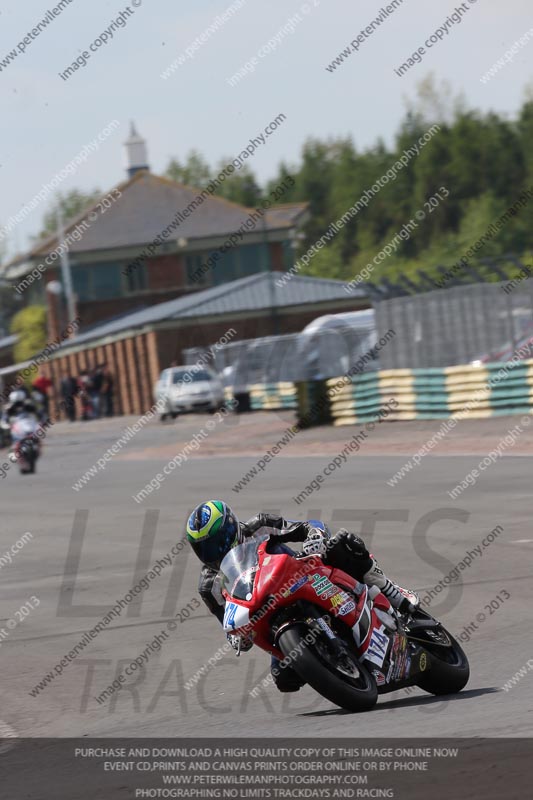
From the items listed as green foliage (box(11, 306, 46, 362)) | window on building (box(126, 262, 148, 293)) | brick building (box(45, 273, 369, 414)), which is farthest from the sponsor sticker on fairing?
green foliage (box(11, 306, 46, 362))

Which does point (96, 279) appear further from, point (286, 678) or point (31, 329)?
point (286, 678)

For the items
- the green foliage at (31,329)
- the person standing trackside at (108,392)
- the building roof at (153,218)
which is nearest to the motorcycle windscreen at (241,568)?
the person standing trackside at (108,392)

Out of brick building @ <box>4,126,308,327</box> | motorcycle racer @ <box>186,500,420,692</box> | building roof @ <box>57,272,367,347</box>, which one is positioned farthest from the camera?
brick building @ <box>4,126,308,327</box>

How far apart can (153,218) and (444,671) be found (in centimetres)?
6847

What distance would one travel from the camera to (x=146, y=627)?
10039mm

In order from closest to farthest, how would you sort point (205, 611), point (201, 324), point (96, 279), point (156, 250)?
point (205, 611)
point (201, 324)
point (156, 250)
point (96, 279)

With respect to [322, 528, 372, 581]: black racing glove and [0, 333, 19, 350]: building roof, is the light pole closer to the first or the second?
[0, 333, 19, 350]: building roof

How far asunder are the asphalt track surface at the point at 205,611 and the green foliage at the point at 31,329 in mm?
57557

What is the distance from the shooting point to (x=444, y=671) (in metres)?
6.79

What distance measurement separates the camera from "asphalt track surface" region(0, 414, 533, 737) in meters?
6.76

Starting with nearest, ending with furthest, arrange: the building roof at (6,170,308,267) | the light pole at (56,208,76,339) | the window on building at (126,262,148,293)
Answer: the light pole at (56,208,76,339) → the window on building at (126,262,148,293) → the building roof at (6,170,308,267)

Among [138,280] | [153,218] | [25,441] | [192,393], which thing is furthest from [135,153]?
[25,441]
